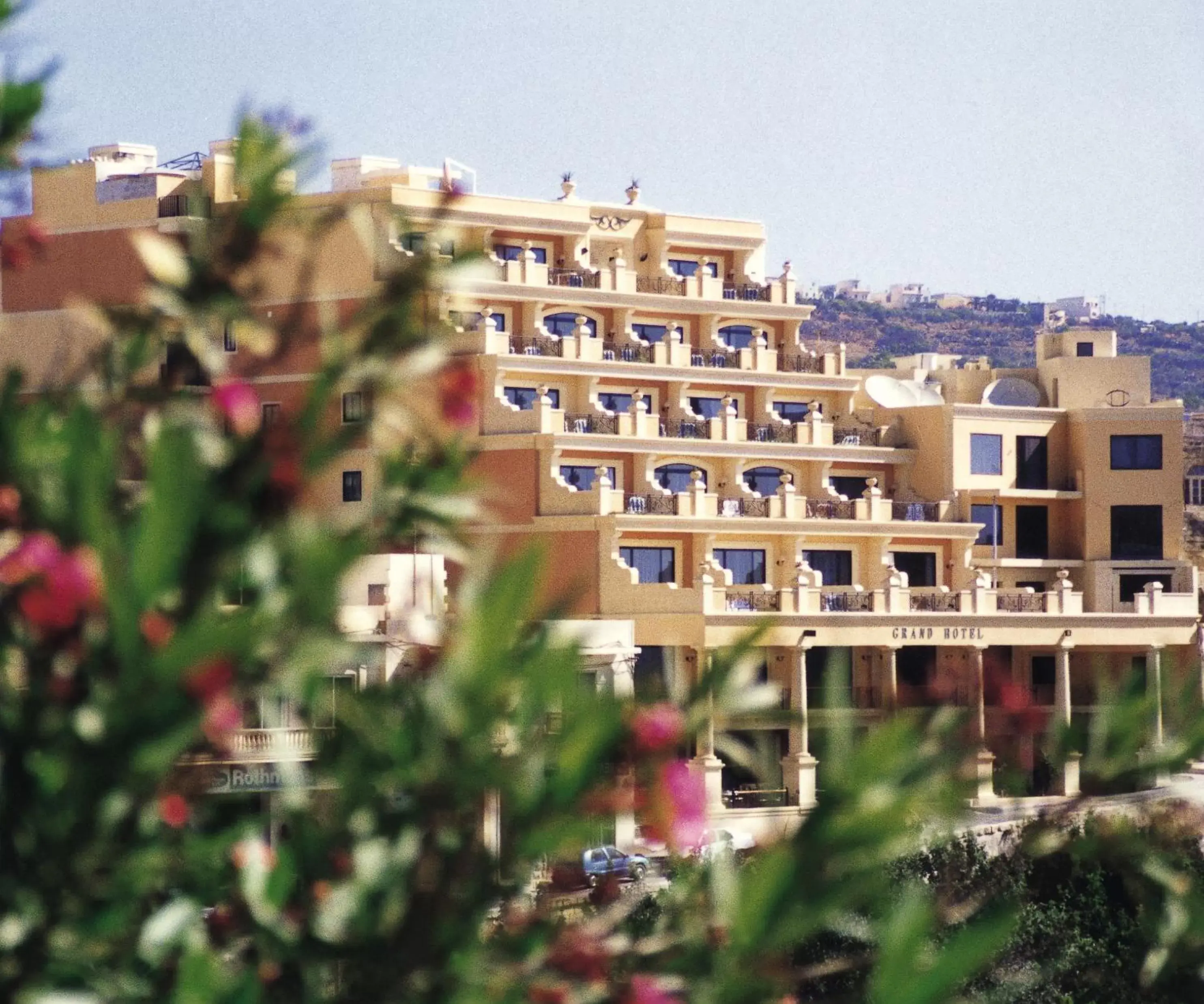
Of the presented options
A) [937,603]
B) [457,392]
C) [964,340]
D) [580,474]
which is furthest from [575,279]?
[964,340]

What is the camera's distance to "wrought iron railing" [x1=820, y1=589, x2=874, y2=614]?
52.9 m

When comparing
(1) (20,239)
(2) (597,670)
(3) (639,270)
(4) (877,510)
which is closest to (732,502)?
(4) (877,510)

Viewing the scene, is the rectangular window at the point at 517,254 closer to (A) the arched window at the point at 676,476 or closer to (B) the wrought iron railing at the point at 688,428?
(B) the wrought iron railing at the point at 688,428

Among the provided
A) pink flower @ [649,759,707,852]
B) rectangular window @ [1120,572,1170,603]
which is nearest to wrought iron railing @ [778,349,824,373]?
rectangular window @ [1120,572,1170,603]

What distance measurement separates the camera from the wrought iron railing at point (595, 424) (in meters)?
53.8

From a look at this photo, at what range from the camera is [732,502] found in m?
54.2

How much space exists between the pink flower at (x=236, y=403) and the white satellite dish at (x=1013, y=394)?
59.8 m

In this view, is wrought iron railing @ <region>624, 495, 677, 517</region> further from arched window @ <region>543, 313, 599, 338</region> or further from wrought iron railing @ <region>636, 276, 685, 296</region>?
wrought iron railing @ <region>636, 276, 685, 296</region>

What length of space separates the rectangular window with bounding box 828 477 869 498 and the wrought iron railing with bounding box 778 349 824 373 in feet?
9.85

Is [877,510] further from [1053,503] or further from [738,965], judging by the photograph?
[738,965]

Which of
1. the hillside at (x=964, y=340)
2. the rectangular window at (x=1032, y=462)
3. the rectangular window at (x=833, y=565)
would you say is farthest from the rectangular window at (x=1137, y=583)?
the hillside at (x=964, y=340)

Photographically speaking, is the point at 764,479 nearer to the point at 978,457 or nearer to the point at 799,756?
the point at 978,457

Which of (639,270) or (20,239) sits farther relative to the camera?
(639,270)

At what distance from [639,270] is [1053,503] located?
13174 mm
